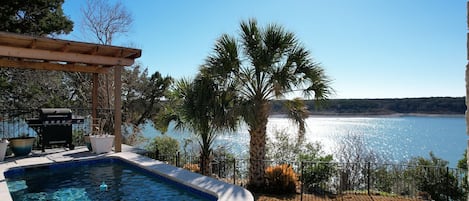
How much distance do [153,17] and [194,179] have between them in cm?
966

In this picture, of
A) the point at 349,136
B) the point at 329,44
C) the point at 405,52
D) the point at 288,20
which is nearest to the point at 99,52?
the point at 288,20

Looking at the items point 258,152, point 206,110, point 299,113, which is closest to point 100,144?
point 206,110

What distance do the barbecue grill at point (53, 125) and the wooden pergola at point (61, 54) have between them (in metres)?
1.36

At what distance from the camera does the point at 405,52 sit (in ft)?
43.4

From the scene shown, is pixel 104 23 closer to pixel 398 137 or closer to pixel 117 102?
pixel 117 102

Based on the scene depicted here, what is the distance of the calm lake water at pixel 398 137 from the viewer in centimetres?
1503

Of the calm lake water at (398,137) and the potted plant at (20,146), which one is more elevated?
the potted plant at (20,146)

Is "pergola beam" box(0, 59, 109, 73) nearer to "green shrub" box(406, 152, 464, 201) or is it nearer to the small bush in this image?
the small bush

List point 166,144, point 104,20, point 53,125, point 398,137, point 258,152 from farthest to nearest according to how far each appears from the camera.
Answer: point 398,137 < point 104,20 < point 166,144 < point 53,125 < point 258,152

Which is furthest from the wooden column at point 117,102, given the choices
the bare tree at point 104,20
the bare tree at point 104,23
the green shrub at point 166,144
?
the bare tree at point 104,20

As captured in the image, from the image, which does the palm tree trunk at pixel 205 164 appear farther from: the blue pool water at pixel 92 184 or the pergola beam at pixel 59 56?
the pergola beam at pixel 59 56

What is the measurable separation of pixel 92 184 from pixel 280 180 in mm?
4243

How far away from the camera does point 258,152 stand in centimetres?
780

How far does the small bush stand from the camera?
24.5ft
